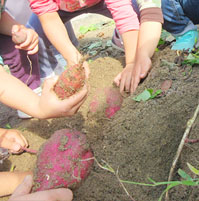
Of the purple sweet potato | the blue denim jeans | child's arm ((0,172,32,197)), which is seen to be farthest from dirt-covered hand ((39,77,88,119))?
the blue denim jeans

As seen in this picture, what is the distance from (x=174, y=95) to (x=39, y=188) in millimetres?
962

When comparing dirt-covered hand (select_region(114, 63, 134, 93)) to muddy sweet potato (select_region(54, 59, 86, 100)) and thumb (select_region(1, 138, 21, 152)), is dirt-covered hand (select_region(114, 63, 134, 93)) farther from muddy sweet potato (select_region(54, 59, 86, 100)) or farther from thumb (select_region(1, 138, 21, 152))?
thumb (select_region(1, 138, 21, 152))

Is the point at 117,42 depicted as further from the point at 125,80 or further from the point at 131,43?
the point at 125,80

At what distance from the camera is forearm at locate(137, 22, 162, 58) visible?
1.89 meters

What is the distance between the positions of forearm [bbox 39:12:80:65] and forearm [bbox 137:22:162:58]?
57 cm

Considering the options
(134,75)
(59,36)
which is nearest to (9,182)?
(134,75)

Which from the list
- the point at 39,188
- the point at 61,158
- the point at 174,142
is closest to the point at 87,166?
the point at 61,158

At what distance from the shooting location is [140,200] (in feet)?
3.52

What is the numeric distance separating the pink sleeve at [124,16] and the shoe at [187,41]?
0.42 metres

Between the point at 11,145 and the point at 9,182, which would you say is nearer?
the point at 9,182

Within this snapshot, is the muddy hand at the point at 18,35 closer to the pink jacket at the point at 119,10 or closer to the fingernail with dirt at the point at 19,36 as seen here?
the fingernail with dirt at the point at 19,36

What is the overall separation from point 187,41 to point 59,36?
120cm

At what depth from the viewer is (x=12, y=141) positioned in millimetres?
1807

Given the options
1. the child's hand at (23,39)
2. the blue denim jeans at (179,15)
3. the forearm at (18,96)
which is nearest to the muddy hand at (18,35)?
the child's hand at (23,39)
